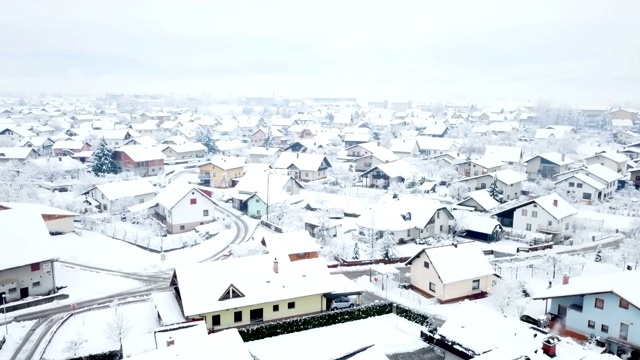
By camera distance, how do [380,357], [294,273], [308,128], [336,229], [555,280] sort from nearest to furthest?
[380,357] → [294,273] → [555,280] → [336,229] → [308,128]

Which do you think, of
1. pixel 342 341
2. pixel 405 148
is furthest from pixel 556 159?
pixel 342 341

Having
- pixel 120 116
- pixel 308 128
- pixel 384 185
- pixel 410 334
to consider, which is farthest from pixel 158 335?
pixel 120 116

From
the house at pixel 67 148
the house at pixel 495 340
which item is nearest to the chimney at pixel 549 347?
the house at pixel 495 340

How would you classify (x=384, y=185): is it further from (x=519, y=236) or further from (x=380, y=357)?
(x=380, y=357)

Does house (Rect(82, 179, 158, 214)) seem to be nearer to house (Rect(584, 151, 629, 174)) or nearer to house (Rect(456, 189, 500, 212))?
house (Rect(456, 189, 500, 212))

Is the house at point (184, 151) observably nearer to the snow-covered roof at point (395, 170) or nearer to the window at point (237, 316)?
the snow-covered roof at point (395, 170)

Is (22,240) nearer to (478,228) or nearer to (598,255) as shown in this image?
(478,228)

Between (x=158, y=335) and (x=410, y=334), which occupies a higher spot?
(x=158, y=335)
